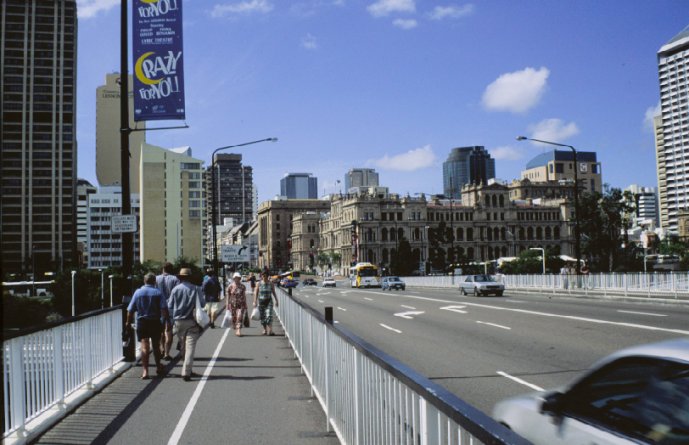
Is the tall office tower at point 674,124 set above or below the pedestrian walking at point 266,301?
above

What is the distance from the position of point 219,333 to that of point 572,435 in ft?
56.2

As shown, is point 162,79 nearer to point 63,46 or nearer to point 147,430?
point 147,430

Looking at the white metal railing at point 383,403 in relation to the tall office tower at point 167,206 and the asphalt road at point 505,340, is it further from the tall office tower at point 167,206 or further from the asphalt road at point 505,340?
the tall office tower at point 167,206

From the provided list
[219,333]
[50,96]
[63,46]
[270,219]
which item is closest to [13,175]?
[50,96]

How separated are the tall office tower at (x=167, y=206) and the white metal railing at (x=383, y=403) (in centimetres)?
14567

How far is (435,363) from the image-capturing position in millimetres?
12172

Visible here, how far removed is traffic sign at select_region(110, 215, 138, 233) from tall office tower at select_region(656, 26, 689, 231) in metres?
72.5

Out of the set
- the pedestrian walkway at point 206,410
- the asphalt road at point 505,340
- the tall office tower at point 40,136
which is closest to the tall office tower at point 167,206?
the tall office tower at point 40,136

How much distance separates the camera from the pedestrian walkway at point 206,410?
7438 millimetres

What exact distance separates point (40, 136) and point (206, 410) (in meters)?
144

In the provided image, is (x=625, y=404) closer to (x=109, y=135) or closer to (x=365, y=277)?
(x=365, y=277)

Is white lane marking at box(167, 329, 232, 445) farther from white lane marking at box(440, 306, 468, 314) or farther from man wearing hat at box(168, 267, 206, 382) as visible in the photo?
white lane marking at box(440, 306, 468, 314)

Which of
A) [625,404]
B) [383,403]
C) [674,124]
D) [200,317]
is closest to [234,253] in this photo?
[200,317]

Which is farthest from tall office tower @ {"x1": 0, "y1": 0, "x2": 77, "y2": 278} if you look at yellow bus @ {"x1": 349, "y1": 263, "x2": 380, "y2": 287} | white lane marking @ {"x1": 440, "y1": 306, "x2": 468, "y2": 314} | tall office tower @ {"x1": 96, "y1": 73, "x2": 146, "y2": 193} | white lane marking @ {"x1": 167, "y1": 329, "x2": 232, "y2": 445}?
white lane marking @ {"x1": 167, "y1": 329, "x2": 232, "y2": 445}
